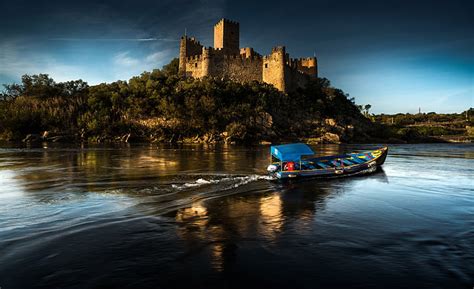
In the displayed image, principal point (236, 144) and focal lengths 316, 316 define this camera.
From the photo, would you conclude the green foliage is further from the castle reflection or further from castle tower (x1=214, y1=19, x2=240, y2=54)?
the castle reflection

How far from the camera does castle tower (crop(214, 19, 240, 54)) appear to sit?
7269 centimetres

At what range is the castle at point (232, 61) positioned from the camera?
74000mm

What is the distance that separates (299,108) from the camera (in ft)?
251

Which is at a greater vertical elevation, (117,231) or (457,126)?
(457,126)

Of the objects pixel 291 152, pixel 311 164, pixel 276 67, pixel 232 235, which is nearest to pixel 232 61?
pixel 276 67

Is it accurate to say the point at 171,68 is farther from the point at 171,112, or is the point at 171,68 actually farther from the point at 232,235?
the point at 232,235

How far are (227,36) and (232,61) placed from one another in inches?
232

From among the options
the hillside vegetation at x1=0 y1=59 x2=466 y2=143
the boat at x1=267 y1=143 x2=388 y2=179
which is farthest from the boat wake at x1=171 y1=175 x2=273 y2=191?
the hillside vegetation at x1=0 y1=59 x2=466 y2=143

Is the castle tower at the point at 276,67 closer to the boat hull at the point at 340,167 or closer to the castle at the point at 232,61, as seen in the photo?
the castle at the point at 232,61

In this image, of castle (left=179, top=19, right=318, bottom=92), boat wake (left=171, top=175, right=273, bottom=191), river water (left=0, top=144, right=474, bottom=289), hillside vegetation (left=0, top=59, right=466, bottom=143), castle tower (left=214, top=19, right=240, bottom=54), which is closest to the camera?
river water (left=0, top=144, right=474, bottom=289)

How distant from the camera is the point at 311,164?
69.4 feet

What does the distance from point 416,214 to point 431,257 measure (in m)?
4.67

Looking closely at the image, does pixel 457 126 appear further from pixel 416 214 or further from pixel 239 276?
pixel 239 276

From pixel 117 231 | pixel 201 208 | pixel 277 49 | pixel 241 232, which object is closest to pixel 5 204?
pixel 117 231
